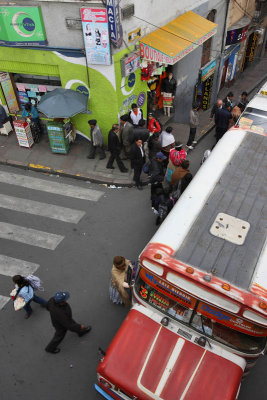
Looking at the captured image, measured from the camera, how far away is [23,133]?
38.3 feet

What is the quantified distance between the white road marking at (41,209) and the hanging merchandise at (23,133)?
2.70 metres

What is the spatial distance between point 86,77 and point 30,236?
5.41 m

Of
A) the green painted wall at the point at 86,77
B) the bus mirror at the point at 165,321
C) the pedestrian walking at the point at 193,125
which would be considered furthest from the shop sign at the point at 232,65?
the bus mirror at the point at 165,321

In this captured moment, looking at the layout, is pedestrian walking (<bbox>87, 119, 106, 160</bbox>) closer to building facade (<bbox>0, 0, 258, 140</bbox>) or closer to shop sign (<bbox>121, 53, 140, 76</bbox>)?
building facade (<bbox>0, 0, 258, 140</bbox>)

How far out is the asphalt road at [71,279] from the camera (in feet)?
20.4

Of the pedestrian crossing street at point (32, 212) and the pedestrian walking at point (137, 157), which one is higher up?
the pedestrian walking at point (137, 157)

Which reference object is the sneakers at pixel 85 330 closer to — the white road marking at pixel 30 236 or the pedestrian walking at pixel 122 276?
the pedestrian walking at pixel 122 276

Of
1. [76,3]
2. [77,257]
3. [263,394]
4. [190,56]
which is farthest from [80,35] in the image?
[263,394]

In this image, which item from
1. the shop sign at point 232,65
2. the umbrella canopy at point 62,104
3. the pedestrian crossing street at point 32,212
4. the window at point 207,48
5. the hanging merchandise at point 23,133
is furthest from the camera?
the shop sign at point 232,65

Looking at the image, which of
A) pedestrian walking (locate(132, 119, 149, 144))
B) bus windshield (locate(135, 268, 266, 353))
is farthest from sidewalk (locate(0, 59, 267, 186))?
bus windshield (locate(135, 268, 266, 353))

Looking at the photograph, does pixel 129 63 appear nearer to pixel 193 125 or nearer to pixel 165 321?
pixel 193 125

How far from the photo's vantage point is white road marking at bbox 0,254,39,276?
26.3 feet

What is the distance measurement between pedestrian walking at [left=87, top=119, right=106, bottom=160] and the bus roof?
15.8 feet

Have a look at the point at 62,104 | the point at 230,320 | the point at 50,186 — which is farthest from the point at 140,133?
the point at 230,320
